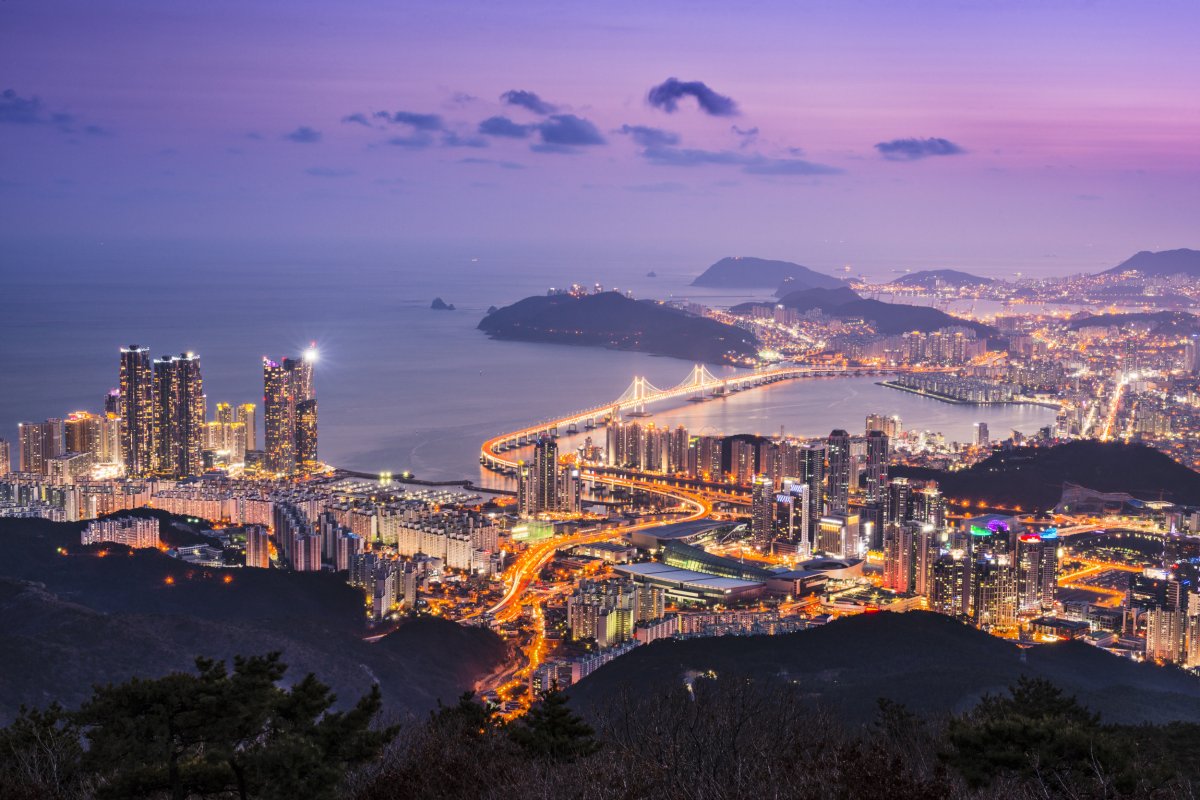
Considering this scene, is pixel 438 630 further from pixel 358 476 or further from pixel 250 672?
pixel 358 476

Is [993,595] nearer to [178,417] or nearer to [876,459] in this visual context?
→ [876,459]

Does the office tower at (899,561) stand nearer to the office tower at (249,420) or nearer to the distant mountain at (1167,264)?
the office tower at (249,420)

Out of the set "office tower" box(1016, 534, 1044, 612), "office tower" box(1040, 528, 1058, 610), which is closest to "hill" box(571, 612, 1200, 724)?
"office tower" box(1016, 534, 1044, 612)

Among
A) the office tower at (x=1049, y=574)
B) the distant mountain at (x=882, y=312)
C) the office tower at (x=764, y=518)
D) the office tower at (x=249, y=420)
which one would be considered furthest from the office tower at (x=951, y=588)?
the distant mountain at (x=882, y=312)

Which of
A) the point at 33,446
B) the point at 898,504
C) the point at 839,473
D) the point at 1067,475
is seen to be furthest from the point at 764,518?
the point at 33,446

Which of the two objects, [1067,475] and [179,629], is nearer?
[179,629]

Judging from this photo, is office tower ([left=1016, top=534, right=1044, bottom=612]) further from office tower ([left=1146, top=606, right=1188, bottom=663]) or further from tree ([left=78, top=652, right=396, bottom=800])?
tree ([left=78, top=652, right=396, bottom=800])

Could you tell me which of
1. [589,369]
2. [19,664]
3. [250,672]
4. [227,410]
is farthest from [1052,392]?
[250,672]

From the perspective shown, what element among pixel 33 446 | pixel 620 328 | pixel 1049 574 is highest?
pixel 620 328
